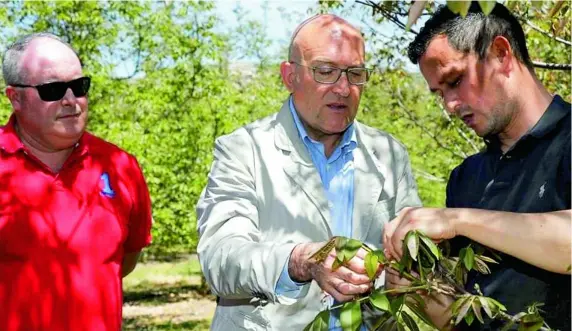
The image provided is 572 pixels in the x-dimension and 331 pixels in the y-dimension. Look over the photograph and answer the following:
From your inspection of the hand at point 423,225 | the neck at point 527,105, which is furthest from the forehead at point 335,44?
the hand at point 423,225

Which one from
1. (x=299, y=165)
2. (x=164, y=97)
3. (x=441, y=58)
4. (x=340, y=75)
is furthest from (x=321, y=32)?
(x=164, y=97)

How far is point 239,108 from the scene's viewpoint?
16438mm

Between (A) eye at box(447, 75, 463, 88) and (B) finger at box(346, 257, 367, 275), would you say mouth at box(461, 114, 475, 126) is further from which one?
(B) finger at box(346, 257, 367, 275)

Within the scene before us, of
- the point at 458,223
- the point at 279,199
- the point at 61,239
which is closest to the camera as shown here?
the point at 458,223

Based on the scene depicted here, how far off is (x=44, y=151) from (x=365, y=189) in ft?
5.90

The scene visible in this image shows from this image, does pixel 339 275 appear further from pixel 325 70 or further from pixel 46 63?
pixel 46 63

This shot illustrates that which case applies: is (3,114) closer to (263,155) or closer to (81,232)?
(81,232)

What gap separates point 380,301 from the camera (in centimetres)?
221

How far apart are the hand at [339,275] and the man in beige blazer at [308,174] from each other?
48 centimetres

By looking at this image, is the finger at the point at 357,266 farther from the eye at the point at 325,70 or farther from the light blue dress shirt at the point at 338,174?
the eye at the point at 325,70

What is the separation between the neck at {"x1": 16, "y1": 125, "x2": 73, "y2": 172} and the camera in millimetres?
4453

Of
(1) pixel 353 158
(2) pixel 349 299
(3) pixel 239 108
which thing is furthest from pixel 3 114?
(2) pixel 349 299

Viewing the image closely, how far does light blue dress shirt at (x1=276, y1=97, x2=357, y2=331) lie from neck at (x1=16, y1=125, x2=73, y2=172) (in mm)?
1408

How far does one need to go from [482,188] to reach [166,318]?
1388cm
